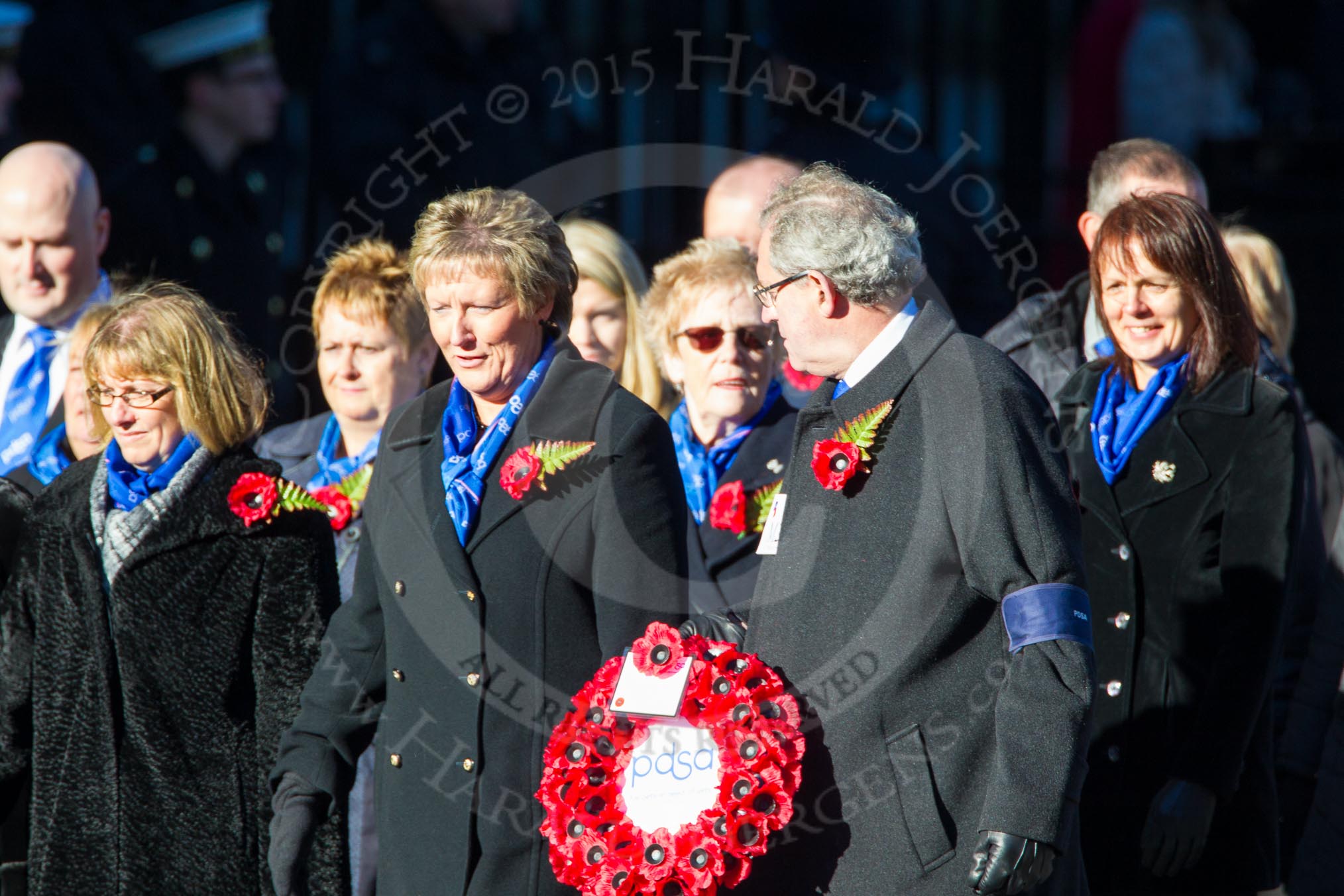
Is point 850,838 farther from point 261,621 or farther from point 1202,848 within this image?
point 261,621

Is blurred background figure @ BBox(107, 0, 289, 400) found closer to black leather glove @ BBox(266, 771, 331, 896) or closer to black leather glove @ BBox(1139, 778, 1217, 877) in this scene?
black leather glove @ BBox(266, 771, 331, 896)

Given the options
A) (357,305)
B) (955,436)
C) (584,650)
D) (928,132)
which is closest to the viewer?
(955,436)

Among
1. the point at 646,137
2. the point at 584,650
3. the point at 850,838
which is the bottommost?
the point at 850,838

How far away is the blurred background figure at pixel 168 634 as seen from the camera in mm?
3332

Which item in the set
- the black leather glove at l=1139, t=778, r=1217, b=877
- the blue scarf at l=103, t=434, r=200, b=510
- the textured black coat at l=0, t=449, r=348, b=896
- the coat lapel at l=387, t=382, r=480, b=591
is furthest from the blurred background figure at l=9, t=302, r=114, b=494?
the black leather glove at l=1139, t=778, r=1217, b=877

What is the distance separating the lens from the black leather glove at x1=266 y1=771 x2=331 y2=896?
3.02 metres

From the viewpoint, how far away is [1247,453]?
10.9ft

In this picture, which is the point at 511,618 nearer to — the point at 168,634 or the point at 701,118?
the point at 168,634

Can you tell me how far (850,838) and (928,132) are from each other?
475cm

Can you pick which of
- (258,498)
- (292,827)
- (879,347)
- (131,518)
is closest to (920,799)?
(879,347)

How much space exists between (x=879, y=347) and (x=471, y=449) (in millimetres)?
813

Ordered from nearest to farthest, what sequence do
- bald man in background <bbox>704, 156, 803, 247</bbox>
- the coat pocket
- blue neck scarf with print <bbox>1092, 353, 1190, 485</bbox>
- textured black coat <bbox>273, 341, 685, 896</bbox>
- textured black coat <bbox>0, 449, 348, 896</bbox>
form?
the coat pocket, textured black coat <bbox>273, 341, 685, 896</bbox>, textured black coat <bbox>0, 449, 348, 896</bbox>, blue neck scarf with print <bbox>1092, 353, 1190, 485</bbox>, bald man in background <bbox>704, 156, 803, 247</bbox>

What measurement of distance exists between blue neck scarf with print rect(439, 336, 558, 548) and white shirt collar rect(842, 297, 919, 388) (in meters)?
0.62

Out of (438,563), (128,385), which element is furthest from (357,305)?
(438,563)
